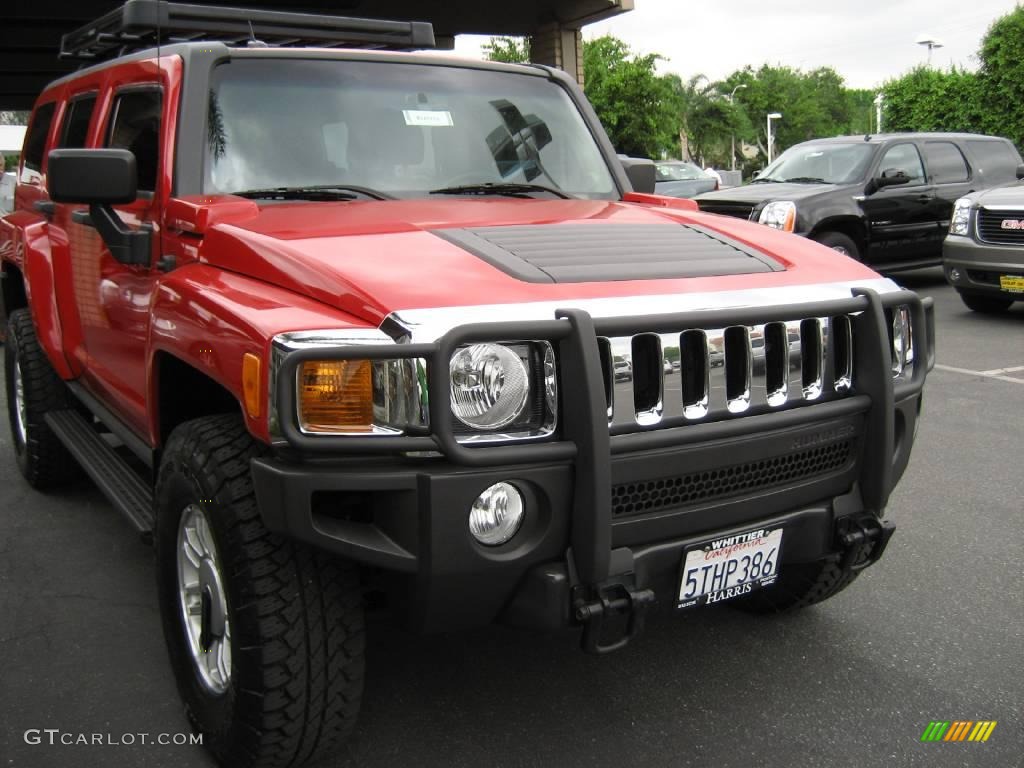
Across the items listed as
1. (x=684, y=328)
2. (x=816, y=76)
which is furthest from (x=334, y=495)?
(x=816, y=76)

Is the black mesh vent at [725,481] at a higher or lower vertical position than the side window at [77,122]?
lower

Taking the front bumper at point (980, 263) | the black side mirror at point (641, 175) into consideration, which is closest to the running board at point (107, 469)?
the black side mirror at point (641, 175)

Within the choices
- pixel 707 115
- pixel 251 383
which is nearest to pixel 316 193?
pixel 251 383

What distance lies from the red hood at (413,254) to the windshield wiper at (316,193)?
3.3 inches

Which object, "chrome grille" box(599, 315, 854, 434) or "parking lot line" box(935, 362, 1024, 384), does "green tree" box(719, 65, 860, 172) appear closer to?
"parking lot line" box(935, 362, 1024, 384)

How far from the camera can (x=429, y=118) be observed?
11.9 feet

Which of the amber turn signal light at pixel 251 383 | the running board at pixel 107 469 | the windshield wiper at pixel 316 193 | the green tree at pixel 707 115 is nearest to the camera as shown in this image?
the amber turn signal light at pixel 251 383

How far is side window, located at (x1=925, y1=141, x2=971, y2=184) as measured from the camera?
12135 millimetres

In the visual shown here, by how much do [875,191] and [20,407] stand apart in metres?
9.09

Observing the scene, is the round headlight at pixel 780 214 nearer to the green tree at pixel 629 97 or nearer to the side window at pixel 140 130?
the side window at pixel 140 130

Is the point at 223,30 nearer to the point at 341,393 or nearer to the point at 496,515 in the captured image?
the point at 341,393

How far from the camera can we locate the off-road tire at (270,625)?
2361 millimetres

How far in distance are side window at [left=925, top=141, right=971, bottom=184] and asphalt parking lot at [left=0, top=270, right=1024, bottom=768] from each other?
8836mm

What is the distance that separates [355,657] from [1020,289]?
8511 millimetres
